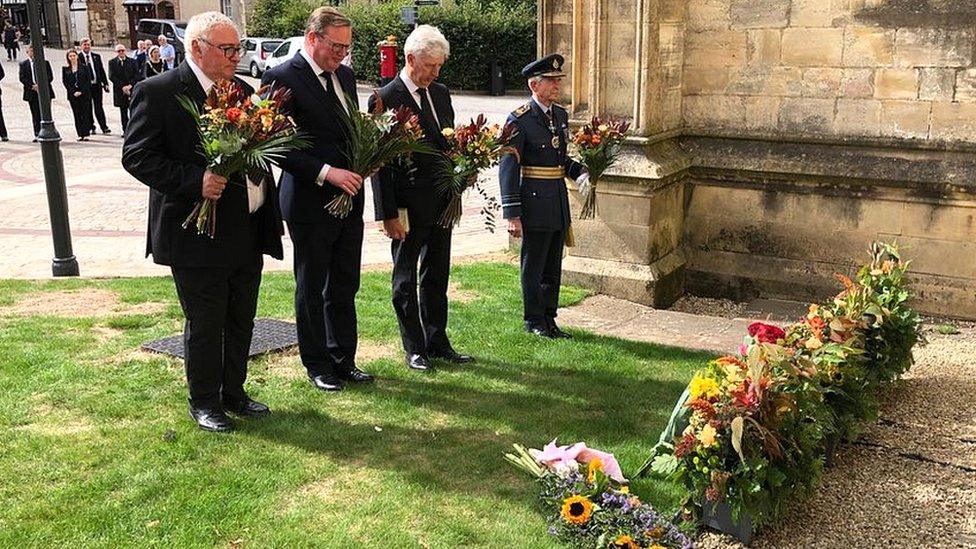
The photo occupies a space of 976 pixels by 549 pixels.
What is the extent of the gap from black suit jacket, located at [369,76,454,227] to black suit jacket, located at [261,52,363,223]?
0.37m

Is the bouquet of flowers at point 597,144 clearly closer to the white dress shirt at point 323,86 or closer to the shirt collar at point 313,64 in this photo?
the white dress shirt at point 323,86

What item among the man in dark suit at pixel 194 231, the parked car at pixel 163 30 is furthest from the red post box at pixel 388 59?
the parked car at pixel 163 30

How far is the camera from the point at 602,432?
5.01 meters

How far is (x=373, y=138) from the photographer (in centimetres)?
514

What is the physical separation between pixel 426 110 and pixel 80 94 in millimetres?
15244

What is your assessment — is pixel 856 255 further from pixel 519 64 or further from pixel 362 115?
pixel 519 64

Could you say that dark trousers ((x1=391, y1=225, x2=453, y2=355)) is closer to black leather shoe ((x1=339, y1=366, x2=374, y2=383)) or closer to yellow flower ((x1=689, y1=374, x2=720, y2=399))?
black leather shoe ((x1=339, y1=366, x2=374, y2=383))

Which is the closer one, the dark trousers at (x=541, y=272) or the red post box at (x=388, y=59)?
the dark trousers at (x=541, y=272)

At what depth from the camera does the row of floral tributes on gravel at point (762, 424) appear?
3740 millimetres

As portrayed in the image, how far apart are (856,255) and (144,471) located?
6048 mm

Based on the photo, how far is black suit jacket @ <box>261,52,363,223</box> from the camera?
5129 mm

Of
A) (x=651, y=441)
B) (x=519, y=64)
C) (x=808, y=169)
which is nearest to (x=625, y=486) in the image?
(x=651, y=441)

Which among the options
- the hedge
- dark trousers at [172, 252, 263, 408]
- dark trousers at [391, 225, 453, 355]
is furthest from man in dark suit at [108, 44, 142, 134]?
dark trousers at [172, 252, 263, 408]

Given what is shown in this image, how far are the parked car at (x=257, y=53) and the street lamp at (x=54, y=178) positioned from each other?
26524mm
